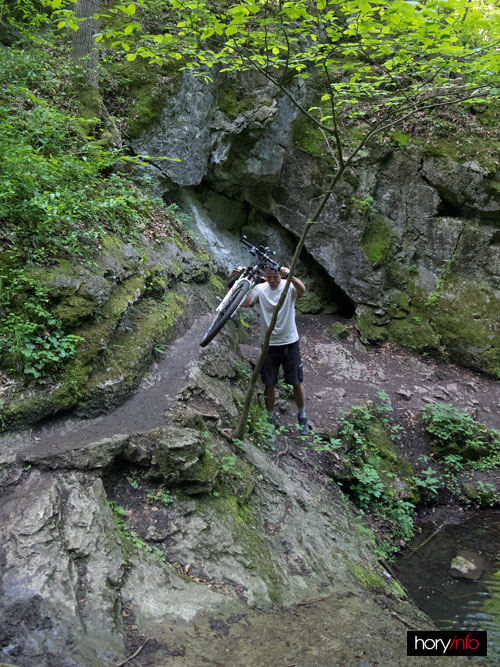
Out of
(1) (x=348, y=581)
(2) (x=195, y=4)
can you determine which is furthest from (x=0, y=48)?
(1) (x=348, y=581)

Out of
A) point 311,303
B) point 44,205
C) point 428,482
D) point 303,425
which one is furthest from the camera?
point 311,303

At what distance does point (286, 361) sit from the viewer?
6090 mm

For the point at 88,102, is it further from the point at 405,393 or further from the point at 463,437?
the point at 463,437

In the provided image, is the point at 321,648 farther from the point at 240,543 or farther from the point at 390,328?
the point at 390,328

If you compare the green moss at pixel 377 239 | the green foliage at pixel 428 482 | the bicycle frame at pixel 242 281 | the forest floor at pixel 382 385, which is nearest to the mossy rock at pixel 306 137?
the green moss at pixel 377 239

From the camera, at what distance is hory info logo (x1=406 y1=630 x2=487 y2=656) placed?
3.40 m

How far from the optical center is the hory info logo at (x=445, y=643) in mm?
3400

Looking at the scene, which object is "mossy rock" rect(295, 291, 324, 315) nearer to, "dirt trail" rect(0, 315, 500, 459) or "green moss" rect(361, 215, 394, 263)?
"dirt trail" rect(0, 315, 500, 459)

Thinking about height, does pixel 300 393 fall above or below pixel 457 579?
above

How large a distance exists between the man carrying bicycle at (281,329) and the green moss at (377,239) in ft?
18.6

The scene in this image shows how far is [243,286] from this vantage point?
6355mm

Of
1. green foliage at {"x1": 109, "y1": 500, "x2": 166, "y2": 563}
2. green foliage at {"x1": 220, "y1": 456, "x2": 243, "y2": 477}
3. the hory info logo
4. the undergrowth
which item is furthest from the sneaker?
the undergrowth

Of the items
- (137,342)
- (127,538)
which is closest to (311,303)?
(137,342)

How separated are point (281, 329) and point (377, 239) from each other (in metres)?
6.39
